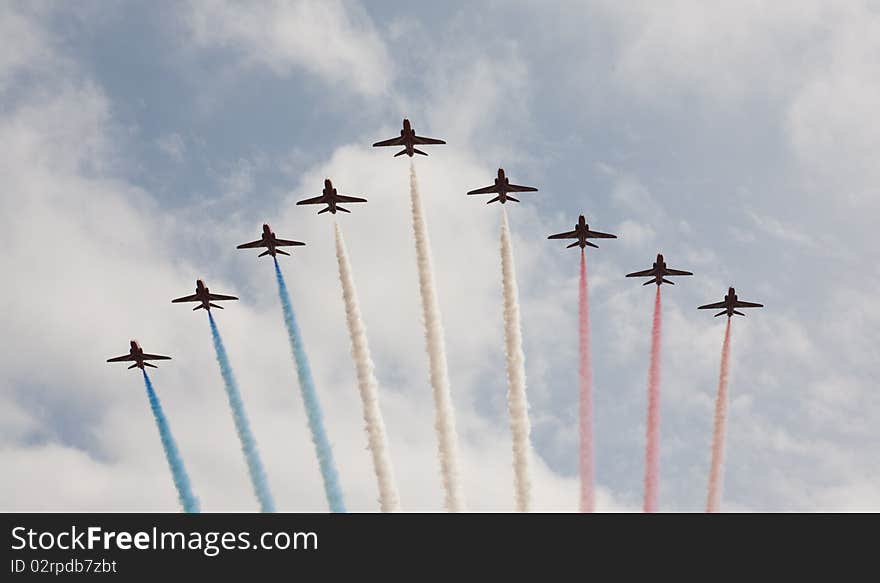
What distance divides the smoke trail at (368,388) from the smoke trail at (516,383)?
1543 cm

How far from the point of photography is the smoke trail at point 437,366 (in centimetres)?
14650

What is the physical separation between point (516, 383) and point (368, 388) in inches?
730

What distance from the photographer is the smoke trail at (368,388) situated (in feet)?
479

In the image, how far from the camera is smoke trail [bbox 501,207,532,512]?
148750mm

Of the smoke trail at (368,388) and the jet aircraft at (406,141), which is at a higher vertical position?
the jet aircraft at (406,141)

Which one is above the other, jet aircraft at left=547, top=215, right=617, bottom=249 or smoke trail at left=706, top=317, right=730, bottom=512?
jet aircraft at left=547, top=215, right=617, bottom=249

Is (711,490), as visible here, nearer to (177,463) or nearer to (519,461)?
(519,461)

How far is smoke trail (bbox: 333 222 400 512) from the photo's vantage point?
146 meters

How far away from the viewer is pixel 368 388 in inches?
5994

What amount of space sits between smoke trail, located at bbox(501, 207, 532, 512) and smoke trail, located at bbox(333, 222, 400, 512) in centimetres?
1543

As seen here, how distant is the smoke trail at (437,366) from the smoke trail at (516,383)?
766 centimetres

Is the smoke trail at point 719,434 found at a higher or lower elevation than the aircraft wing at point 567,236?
lower

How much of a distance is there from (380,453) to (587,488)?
25.2 meters
